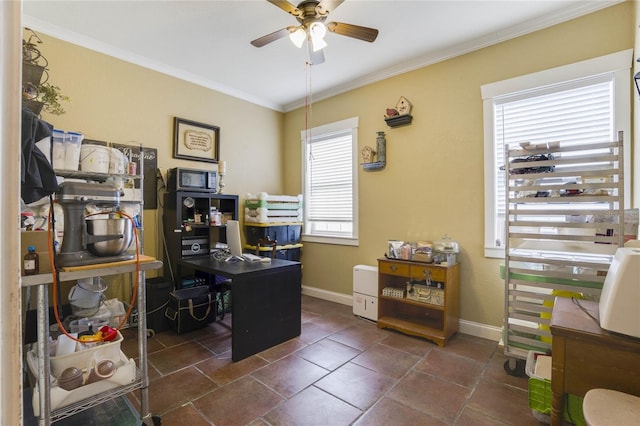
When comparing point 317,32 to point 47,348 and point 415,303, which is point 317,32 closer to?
point 47,348

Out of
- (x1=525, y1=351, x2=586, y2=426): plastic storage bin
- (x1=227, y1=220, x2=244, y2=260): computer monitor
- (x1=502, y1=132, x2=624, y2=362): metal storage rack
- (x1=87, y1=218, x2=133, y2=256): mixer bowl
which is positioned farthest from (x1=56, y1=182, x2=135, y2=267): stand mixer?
(x1=502, y1=132, x2=624, y2=362): metal storage rack

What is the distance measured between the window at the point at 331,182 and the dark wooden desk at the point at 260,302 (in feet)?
4.62

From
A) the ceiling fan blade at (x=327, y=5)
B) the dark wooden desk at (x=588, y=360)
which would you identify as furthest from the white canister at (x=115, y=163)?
the dark wooden desk at (x=588, y=360)

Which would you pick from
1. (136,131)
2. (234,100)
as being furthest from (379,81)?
(136,131)

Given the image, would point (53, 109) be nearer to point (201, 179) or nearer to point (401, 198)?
point (201, 179)

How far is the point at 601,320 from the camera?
132cm

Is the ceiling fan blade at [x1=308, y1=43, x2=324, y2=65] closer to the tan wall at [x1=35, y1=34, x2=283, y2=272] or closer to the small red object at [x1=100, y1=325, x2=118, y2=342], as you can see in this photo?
the tan wall at [x1=35, y1=34, x2=283, y2=272]

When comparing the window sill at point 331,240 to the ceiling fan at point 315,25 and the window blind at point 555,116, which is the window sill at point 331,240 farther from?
the ceiling fan at point 315,25

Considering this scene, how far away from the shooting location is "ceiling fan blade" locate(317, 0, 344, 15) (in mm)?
2059

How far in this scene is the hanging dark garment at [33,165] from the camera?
1308 mm

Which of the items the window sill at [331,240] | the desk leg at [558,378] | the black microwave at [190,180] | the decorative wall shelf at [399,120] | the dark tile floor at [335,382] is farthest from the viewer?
the window sill at [331,240]

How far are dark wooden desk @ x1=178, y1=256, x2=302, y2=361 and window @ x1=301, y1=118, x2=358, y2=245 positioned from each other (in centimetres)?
141

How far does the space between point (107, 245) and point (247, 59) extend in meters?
2.59

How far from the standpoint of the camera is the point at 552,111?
8.67ft
